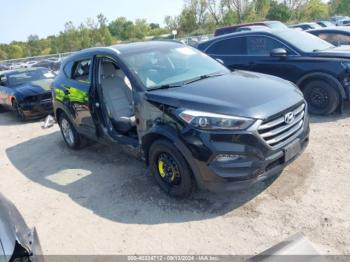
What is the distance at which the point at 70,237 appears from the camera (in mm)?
3779

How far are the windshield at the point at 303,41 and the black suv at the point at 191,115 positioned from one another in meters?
2.83

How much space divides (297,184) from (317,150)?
1.16 m

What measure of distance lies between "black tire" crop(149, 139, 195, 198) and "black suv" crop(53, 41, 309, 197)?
1 cm

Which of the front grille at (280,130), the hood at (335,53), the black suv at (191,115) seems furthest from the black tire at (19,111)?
the front grille at (280,130)

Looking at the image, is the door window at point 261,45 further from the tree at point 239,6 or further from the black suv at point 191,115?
the tree at point 239,6

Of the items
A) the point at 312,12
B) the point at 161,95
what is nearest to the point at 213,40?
the point at 161,95

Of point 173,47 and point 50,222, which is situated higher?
point 173,47

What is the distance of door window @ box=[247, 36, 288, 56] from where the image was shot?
7309 millimetres

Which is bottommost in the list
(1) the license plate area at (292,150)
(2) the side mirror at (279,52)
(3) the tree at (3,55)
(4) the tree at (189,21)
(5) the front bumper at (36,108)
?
(3) the tree at (3,55)

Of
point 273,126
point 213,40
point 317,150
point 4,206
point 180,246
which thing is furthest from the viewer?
point 213,40

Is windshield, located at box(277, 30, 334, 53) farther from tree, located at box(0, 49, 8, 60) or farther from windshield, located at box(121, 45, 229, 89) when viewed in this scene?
tree, located at box(0, 49, 8, 60)

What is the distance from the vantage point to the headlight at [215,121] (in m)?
3.47

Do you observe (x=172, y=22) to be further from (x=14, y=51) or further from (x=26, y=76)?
(x=26, y=76)

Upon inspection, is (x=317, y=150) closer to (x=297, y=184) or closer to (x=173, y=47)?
(x=297, y=184)
